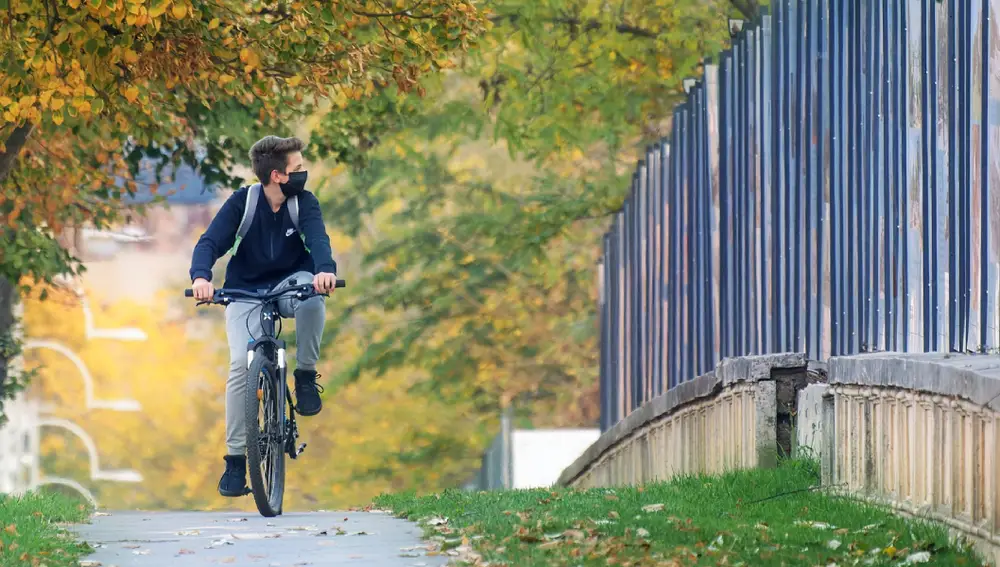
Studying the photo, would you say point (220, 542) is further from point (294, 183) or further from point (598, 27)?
point (598, 27)

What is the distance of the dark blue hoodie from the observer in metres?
8.98

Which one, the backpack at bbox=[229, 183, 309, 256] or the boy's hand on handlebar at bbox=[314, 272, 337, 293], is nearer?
the boy's hand on handlebar at bbox=[314, 272, 337, 293]

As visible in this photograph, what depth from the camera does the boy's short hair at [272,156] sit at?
9.05 metres

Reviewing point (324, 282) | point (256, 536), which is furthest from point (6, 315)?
point (256, 536)

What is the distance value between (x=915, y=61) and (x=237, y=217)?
325cm

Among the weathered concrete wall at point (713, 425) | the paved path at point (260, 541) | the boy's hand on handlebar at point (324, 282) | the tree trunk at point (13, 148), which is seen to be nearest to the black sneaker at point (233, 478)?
the paved path at point (260, 541)

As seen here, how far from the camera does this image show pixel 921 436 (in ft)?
23.1

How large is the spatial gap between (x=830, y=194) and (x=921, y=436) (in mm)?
2823

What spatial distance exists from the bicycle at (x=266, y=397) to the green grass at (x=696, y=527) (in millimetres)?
670

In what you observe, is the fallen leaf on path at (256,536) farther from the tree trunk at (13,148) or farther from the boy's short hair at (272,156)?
the tree trunk at (13,148)

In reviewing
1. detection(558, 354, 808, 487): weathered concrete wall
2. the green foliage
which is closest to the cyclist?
detection(558, 354, 808, 487): weathered concrete wall

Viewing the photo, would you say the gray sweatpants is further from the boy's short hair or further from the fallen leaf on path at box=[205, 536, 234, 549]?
the fallen leaf on path at box=[205, 536, 234, 549]

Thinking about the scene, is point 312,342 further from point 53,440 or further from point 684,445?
point 53,440

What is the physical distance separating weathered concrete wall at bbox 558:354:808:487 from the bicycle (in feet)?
7.65
